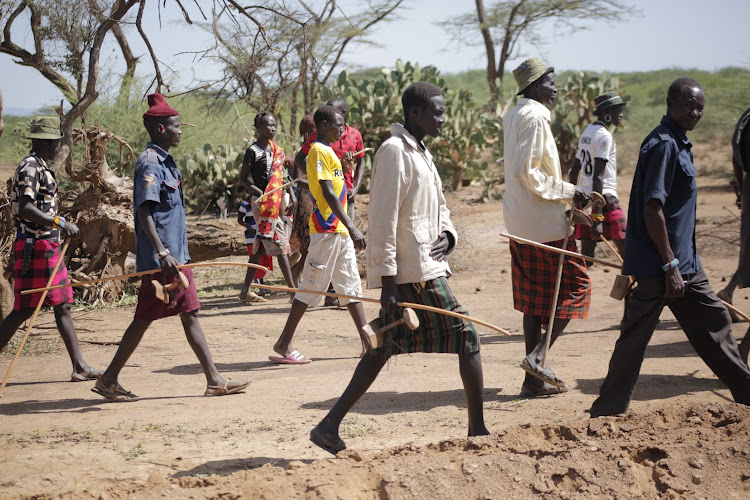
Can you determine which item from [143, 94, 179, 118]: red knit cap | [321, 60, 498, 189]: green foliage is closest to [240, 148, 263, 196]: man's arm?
[143, 94, 179, 118]: red knit cap

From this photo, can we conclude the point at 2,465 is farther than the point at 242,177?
No

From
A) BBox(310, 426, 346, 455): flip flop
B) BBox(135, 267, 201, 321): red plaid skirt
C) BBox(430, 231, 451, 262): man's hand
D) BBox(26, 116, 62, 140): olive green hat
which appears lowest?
BBox(310, 426, 346, 455): flip flop

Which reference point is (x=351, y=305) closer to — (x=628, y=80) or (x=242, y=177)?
(x=242, y=177)

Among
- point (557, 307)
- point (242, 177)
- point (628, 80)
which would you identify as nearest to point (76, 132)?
point (242, 177)

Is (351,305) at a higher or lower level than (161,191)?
lower

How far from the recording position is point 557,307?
16.3ft

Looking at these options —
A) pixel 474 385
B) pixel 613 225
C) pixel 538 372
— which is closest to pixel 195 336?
pixel 474 385

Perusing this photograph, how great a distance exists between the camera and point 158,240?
185 inches

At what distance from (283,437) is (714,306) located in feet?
7.74

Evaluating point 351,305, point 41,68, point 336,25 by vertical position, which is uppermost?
point 336,25

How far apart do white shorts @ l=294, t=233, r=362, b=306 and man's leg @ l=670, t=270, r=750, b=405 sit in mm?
2429

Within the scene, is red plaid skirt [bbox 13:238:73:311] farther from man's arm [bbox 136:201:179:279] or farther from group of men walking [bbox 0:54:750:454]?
man's arm [bbox 136:201:179:279]

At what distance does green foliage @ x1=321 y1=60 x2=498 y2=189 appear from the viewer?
14.5 metres

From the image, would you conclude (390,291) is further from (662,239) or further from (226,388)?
(226,388)
